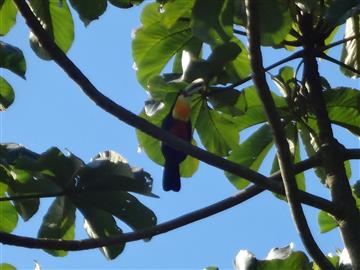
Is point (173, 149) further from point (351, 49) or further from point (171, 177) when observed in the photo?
point (351, 49)

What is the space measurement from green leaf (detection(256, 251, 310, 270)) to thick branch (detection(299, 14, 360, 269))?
0.11 meters

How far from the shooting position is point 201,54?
2.83m

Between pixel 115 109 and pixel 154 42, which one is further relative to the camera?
pixel 154 42

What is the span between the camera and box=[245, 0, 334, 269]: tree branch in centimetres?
179

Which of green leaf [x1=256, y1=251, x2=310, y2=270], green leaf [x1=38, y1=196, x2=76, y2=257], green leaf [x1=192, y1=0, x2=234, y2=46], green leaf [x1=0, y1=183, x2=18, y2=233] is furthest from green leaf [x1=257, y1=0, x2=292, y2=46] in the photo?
green leaf [x1=0, y1=183, x2=18, y2=233]

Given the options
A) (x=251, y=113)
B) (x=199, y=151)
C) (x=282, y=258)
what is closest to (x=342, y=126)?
(x=251, y=113)

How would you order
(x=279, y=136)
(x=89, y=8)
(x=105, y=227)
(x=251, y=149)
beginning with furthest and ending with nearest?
(x=251, y=149) → (x=89, y=8) → (x=105, y=227) → (x=279, y=136)

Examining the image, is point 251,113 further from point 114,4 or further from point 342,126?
point 114,4

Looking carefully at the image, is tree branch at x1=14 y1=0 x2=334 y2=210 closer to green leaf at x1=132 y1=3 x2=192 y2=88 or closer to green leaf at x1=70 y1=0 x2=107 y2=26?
green leaf at x1=70 y1=0 x2=107 y2=26

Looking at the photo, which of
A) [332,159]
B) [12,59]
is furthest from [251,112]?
[12,59]

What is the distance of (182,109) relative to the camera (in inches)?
97.6

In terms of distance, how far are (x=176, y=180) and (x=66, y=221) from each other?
1.34ft

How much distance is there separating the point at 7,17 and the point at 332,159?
49.0 inches

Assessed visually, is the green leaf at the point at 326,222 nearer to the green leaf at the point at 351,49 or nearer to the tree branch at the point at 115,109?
the green leaf at the point at 351,49
